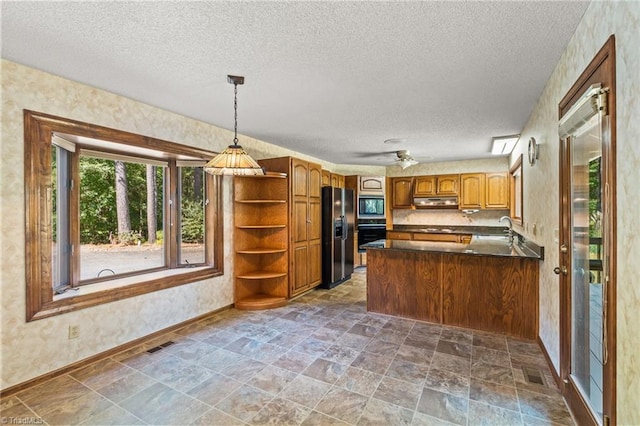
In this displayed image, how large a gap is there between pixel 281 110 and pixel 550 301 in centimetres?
303

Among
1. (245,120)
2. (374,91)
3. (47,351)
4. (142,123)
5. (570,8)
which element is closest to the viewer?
(570,8)

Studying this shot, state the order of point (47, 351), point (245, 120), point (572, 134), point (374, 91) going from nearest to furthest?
point (572, 134), point (47, 351), point (374, 91), point (245, 120)

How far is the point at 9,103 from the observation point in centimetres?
217

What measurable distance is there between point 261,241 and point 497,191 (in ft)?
15.2

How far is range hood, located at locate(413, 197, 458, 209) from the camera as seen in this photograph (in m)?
6.34

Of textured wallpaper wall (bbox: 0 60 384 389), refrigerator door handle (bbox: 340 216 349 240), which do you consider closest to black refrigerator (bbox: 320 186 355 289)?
refrigerator door handle (bbox: 340 216 349 240)

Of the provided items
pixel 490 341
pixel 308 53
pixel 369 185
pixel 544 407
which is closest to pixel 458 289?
pixel 490 341

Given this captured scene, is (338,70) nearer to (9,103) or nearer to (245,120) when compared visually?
(245,120)

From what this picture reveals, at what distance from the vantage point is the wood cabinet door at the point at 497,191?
229 inches

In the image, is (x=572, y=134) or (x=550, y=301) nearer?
(x=572, y=134)

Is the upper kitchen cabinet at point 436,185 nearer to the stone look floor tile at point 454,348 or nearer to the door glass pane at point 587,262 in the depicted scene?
the stone look floor tile at point 454,348

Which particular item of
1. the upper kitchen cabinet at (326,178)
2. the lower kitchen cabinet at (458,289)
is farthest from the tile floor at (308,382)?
the upper kitchen cabinet at (326,178)

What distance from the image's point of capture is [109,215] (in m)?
3.24

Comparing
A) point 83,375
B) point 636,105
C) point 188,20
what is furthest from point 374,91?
point 83,375
